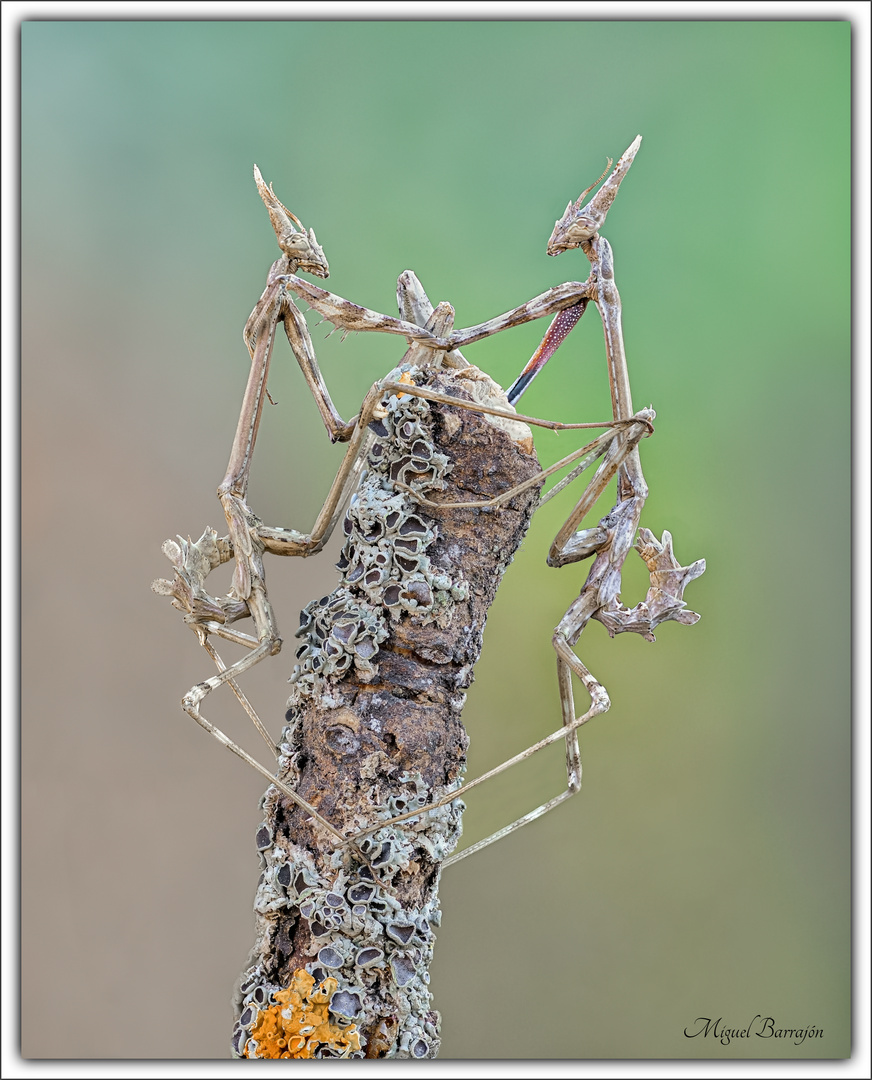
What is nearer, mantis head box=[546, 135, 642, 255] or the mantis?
the mantis

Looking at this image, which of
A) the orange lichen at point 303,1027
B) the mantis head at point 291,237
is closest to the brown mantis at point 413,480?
the mantis head at point 291,237

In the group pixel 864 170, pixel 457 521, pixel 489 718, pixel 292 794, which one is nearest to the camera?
pixel 292 794

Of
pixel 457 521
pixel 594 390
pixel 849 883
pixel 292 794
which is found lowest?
pixel 849 883

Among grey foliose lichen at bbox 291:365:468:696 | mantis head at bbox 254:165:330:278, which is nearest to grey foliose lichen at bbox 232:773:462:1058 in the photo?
grey foliose lichen at bbox 291:365:468:696

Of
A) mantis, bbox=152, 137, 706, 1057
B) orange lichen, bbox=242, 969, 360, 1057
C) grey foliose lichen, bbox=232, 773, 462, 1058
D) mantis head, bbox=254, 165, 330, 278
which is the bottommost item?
orange lichen, bbox=242, 969, 360, 1057

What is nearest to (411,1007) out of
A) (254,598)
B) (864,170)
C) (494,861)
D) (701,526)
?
(254,598)

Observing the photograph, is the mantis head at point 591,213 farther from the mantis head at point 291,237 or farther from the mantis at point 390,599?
the mantis head at point 291,237

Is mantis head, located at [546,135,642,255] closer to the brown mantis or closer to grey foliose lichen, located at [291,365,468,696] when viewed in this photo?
the brown mantis

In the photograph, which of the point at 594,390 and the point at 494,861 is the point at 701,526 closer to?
the point at 594,390
